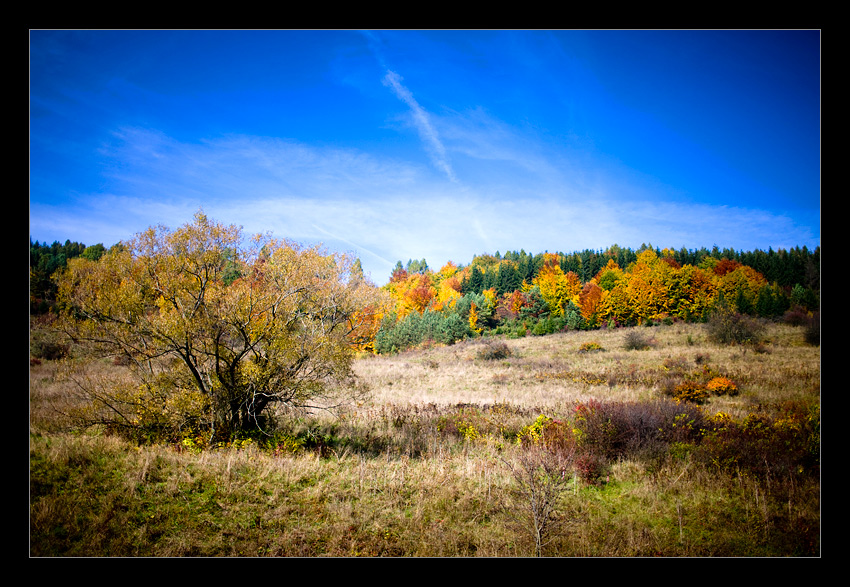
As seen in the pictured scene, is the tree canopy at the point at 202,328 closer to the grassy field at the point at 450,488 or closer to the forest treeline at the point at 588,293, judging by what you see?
the grassy field at the point at 450,488

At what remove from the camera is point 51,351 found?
1050 cm

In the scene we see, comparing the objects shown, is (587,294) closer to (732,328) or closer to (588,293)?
(588,293)

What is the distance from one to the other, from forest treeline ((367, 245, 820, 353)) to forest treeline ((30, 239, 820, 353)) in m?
0.14

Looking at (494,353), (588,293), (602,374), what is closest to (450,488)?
(602,374)

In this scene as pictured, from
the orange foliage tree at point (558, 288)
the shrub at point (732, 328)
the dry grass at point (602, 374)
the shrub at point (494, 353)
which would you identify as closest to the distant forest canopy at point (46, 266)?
the dry grass at point (602, 374)

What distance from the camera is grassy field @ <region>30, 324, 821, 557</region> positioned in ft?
15.6

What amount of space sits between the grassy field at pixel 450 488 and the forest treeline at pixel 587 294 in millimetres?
27333

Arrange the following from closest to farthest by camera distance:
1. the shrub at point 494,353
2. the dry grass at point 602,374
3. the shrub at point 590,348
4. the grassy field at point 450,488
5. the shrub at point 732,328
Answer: the grassy field at point 450,488
the dry grass at point 602,374
the shrub at point 732,328
the shrub at point 590,348
the shrub at point 494,353

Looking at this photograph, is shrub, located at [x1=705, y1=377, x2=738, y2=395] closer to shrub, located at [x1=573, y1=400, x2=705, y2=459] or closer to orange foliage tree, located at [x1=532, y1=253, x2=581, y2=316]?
shrub, located at [x1=573, y1=400, x2=705, y2=459]

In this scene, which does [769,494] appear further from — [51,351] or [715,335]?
[715,335]

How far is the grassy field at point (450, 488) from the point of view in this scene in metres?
4.77

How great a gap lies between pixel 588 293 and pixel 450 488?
173ft
